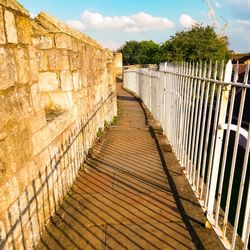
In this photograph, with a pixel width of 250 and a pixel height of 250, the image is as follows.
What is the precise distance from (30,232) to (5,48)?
1806mm

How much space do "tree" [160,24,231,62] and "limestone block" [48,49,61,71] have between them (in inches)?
507

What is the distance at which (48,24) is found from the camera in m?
3.87

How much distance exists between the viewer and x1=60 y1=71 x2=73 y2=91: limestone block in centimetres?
406

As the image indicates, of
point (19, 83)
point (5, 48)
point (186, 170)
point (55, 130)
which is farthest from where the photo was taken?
point (186, 170)

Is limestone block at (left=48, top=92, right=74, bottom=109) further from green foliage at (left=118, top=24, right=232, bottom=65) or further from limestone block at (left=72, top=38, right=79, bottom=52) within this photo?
green foliage at (left=118, top=24, right=232, bottom=65)

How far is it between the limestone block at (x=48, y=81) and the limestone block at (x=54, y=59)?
112mm

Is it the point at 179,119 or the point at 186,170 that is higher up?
the point at 179,119

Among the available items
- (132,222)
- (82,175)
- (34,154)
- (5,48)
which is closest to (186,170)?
(132,222)

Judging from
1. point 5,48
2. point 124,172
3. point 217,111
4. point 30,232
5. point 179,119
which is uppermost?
point 5,48

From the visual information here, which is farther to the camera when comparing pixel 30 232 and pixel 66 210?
pixel 66 210

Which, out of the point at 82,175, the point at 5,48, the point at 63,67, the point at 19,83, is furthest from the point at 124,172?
the point at 5,48

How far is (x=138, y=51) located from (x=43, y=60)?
2779 inches

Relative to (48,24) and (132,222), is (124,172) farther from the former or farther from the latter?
(48,24)

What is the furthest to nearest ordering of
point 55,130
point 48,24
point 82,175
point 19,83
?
point 82,175 < point 48,24 < point 55,130 < point 19,83
